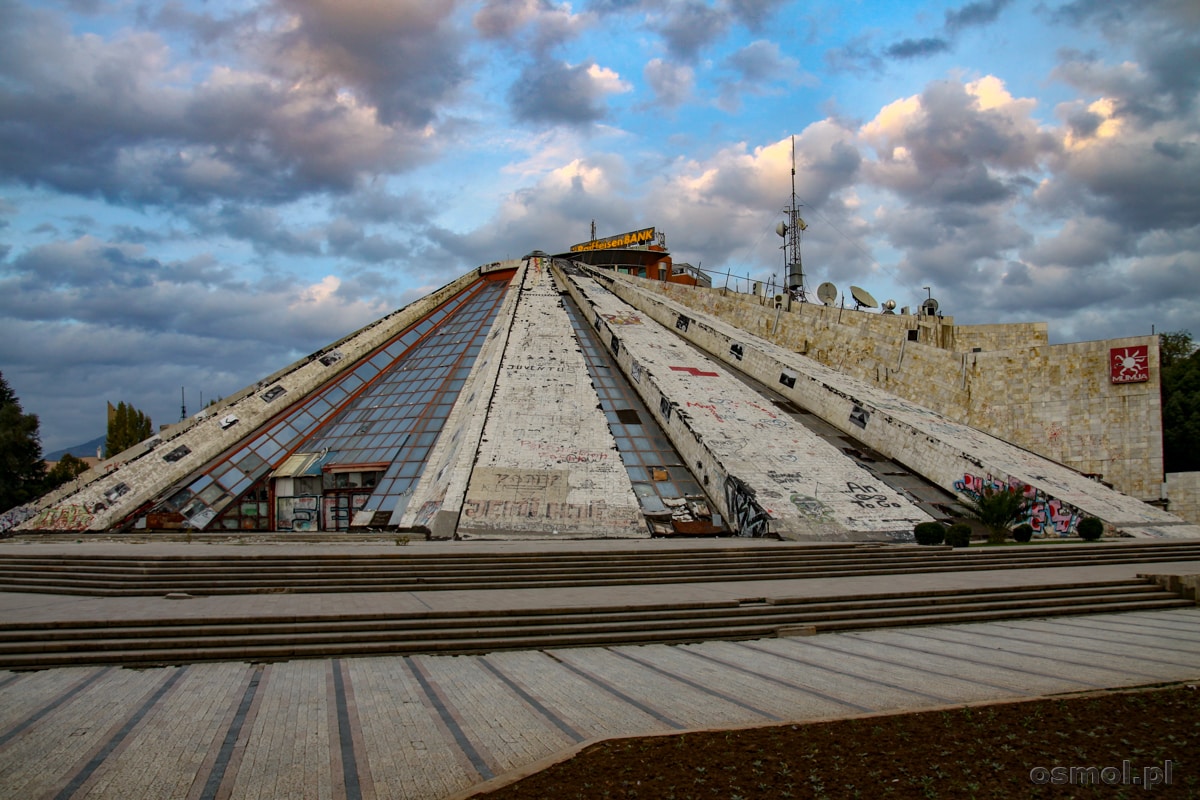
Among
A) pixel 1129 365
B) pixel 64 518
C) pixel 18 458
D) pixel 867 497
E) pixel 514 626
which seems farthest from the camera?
pixel 18 458

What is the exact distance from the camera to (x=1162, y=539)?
16281 mm

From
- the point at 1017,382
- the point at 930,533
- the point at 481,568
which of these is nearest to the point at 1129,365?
the point at 1017,382

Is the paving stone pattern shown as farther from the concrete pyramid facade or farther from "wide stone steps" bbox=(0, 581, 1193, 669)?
the concrete pyramid facade

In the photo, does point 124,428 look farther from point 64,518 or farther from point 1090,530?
point 1090,530

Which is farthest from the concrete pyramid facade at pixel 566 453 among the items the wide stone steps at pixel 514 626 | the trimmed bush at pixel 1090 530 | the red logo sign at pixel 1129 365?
the wide stone steps at pixel 514 626

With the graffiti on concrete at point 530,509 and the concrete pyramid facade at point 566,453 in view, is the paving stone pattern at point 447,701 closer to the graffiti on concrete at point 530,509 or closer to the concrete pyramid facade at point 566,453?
the concrete pyramid facade at point 566,453

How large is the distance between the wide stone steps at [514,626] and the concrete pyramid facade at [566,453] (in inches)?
185

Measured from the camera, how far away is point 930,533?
14852mm

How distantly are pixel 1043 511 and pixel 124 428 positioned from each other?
133 feet

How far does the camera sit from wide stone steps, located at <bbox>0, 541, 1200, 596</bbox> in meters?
10.4

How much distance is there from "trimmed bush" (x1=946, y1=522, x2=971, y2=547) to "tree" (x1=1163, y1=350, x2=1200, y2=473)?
2050cm

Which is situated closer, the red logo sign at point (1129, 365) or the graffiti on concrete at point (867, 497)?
the graffiti on concrete at point (867, 497)

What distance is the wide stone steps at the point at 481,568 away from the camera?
34.2 ft

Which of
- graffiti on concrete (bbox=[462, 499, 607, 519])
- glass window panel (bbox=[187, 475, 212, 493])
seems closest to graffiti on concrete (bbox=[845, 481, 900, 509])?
graffiti on concrete (bbox=[462, 499, 607, 519])
